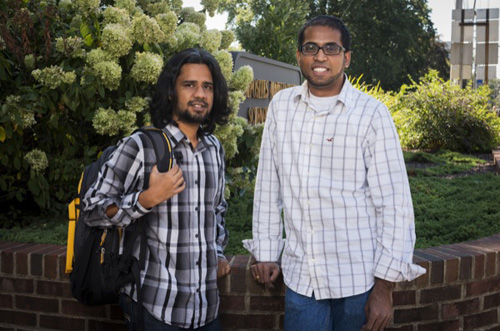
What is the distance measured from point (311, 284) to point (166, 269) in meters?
0.56

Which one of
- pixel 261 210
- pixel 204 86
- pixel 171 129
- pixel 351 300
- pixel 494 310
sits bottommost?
pixel 494 310

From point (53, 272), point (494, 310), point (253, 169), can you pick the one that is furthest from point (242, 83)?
point (494, 310)

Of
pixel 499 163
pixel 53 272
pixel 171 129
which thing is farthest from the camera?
pixel 499 163

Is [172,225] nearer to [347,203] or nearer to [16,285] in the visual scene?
[347,203]

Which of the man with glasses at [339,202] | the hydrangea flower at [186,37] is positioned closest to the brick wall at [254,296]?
the man with glasses at [339,202]

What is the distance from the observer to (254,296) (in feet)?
10.3

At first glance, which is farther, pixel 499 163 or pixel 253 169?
pixel 499 163

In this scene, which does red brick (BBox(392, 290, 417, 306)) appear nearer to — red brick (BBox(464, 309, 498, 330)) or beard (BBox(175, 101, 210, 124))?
red brick (BBox(464, 309, 498, 330))

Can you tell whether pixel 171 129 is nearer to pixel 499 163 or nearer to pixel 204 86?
pixel 204 86

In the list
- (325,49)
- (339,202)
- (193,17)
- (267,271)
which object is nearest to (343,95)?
(325,49)

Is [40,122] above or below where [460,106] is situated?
below

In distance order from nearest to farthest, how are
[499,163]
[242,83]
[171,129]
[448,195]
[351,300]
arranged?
Result: [351,300] → [171,129] → [242,83] → [448,195] → [499,163]

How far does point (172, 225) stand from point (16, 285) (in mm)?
1568

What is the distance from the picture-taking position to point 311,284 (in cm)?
229
